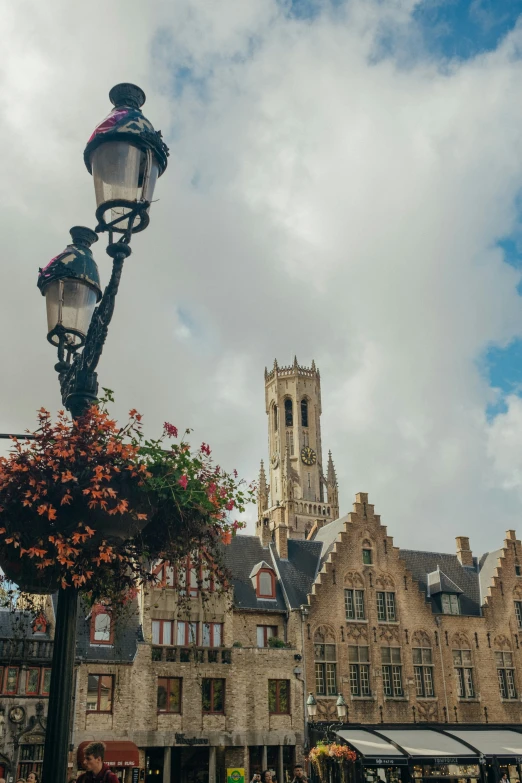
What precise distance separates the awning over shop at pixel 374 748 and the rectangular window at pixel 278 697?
229 cm

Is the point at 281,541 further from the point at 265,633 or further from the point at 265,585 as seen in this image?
the point at 265,633

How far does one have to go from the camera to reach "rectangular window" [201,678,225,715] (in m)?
28.7

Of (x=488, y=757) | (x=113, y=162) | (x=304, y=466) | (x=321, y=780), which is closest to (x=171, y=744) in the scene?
(x=321, y=780)

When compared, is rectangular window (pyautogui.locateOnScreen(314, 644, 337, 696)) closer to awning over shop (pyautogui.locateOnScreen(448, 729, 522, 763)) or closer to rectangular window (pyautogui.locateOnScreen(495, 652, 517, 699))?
awning over shop (pyautogui.locateOnScreen(448, 729, 522, 763))

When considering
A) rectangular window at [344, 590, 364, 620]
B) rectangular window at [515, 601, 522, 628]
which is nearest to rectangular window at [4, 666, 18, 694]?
rectangular window at [344, 590, 364, 620]

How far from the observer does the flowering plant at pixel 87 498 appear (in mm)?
5562

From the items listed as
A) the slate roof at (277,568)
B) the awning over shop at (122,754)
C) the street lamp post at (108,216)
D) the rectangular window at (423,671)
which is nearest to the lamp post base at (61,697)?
the street lamp post at (108,216)

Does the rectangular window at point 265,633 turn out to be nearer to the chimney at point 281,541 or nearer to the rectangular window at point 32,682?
the chimney at point 281,541

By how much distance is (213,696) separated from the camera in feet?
94.8

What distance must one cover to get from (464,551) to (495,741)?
408 inches

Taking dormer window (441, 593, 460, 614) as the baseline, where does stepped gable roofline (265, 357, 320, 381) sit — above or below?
above

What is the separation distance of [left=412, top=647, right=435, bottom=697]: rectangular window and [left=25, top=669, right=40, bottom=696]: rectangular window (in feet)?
51.3

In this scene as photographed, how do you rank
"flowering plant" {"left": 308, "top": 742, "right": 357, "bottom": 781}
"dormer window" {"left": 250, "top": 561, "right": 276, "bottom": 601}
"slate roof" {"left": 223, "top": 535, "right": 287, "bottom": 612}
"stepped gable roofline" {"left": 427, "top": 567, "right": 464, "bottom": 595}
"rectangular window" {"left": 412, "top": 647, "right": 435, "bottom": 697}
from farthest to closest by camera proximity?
"stepped gable roofline" {"left": 427, "top": 567, "right": 464, "bottom": 595} → "rectangular window" {"left": 412, "top": 647, "right": 435, "bottom": 697} → "dormer window" {"left": 250, "top": 561, "right": 276, "bottom": 601} → "slate roof" {"left": 223, "top": 535, "right": 287, "bottom": 612} → "flowering plant" {"left": 308, "top": 742, "right": 357, "bottom": 781}

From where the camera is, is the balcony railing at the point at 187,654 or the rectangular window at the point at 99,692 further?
the balcony railing at the point at 187,654
